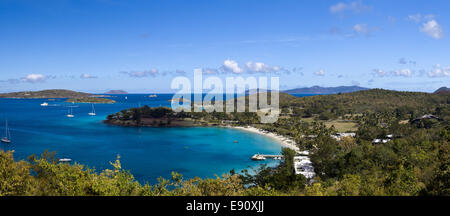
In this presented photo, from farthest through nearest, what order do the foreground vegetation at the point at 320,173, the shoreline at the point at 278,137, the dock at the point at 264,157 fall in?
1. the shoreline at the point at 278,137
2. the dock at the point at 264,157
3. the foreground vegetation at the point at 320,173

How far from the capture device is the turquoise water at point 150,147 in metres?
43.0

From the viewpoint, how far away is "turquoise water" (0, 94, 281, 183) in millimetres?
43031

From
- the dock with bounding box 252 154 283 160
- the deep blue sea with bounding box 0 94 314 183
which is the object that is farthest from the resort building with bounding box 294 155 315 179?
the dock with bounding box 252 154 283 160

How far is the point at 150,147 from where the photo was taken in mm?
57594

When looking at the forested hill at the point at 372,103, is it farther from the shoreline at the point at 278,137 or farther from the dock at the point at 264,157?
the dock at the point at 264,157

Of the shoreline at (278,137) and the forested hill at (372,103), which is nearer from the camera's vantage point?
the shoreline at (278,137)

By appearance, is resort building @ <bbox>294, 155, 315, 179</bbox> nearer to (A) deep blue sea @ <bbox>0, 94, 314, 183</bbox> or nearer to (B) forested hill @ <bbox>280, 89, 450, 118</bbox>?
(A) deep blue sea @ <bbox>0, 94, 314, 183</bbox>

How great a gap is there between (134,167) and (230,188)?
27299 mm

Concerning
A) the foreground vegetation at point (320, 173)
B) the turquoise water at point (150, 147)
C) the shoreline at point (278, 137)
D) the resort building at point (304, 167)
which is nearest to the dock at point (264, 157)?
the turquoise water at point (150, 147)

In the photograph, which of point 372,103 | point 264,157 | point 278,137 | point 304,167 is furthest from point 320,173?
point 372,103

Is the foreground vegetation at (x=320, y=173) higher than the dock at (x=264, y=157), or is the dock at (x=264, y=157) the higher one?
the foreground vegetation at (x=320, y=173)

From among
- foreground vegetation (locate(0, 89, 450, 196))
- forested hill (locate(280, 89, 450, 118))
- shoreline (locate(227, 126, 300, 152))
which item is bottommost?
shoreline (locate(227, 126, 300, 152))

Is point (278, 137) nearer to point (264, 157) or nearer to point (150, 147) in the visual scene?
point (264, 157)
